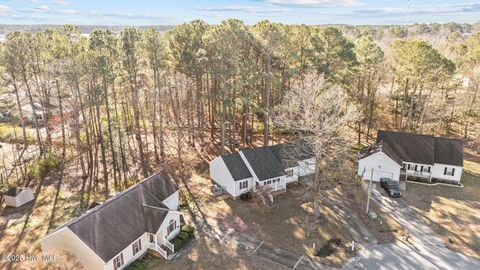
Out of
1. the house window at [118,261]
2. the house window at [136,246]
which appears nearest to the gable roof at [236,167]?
the house window at [136,246]

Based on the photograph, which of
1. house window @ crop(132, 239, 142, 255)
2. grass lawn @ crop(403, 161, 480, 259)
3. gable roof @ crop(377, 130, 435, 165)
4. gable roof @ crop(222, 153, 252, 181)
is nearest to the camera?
house window @ crop(132, 239, 142, 255)

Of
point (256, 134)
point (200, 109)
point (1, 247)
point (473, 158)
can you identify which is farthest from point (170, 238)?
point (473, 158)

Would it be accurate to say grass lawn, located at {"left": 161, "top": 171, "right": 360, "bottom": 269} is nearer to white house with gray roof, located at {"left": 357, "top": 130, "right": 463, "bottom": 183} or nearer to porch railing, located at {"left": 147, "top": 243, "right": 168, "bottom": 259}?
porch railing, located at {"left": 147, "top": 243, "right": 168, "bottom": 259}

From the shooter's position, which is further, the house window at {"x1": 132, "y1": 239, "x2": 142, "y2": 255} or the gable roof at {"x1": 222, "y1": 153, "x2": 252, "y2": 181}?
the gable roof at {"x1": 222, "y1": 153, "x2": 252, "y2": 181}

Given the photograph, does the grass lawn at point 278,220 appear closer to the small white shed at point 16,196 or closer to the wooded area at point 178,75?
the wooded area at point 178,75

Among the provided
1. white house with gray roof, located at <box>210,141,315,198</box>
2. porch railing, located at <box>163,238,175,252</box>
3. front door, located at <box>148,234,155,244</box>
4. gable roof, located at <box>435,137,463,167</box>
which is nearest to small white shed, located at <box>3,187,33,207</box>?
front door, located at <box>148,234,155,244</box>

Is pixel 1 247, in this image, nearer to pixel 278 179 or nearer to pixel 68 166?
pixel 68 166
